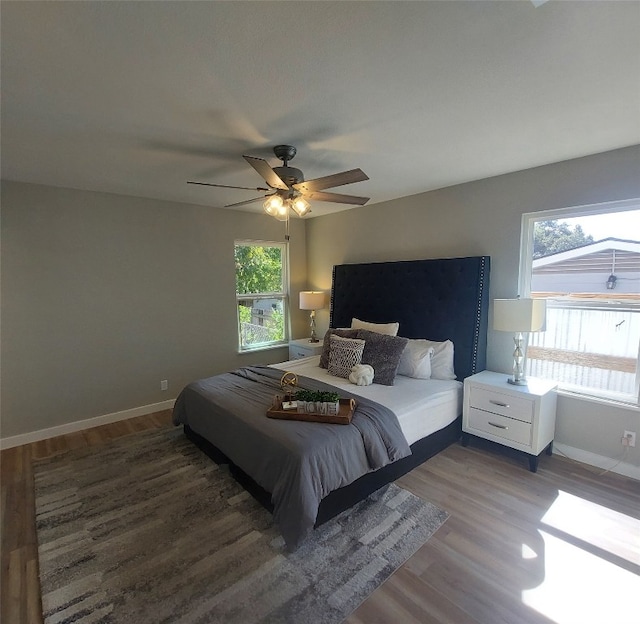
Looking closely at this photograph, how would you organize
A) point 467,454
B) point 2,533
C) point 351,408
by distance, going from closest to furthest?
point 2,533 < point 351,408 < point 467,454

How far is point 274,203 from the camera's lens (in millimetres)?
2406

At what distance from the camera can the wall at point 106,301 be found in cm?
311

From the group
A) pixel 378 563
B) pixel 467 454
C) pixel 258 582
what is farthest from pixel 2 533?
pixel 467 454

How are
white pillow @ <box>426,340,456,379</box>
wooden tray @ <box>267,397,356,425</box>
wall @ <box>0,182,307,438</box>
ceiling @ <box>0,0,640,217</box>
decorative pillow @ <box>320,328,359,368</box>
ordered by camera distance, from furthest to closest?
decorative pillow @ <box>320,328,359,368</box>
white pillow @ <box>426,340,456,379</box>
wall @ <box>0,182,307,438</box>
wooden tray @ <box>267,397,356,425</box>
ceiling @ <box>0,0,640,217</box>

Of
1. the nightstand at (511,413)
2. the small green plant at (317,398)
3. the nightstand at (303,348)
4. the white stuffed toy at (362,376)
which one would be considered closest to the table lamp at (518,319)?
the nightstand at (511,413)

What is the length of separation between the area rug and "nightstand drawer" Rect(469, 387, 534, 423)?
1.03m

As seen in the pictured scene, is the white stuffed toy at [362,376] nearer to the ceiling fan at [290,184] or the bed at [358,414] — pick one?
the bed at [358,414]

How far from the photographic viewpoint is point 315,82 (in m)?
1.61

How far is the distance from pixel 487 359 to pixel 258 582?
2667 mm

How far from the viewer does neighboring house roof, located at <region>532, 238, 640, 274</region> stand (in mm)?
2525

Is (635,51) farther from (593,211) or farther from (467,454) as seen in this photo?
(467,454)

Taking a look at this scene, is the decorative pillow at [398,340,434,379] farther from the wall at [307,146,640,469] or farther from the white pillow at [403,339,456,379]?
the wall at [307,146,640,469]

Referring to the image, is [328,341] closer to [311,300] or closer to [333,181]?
[311,300]

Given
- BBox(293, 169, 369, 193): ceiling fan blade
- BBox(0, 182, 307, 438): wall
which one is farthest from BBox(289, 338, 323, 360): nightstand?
BBox(293, 169, 369, 193): ceiling fan blade
